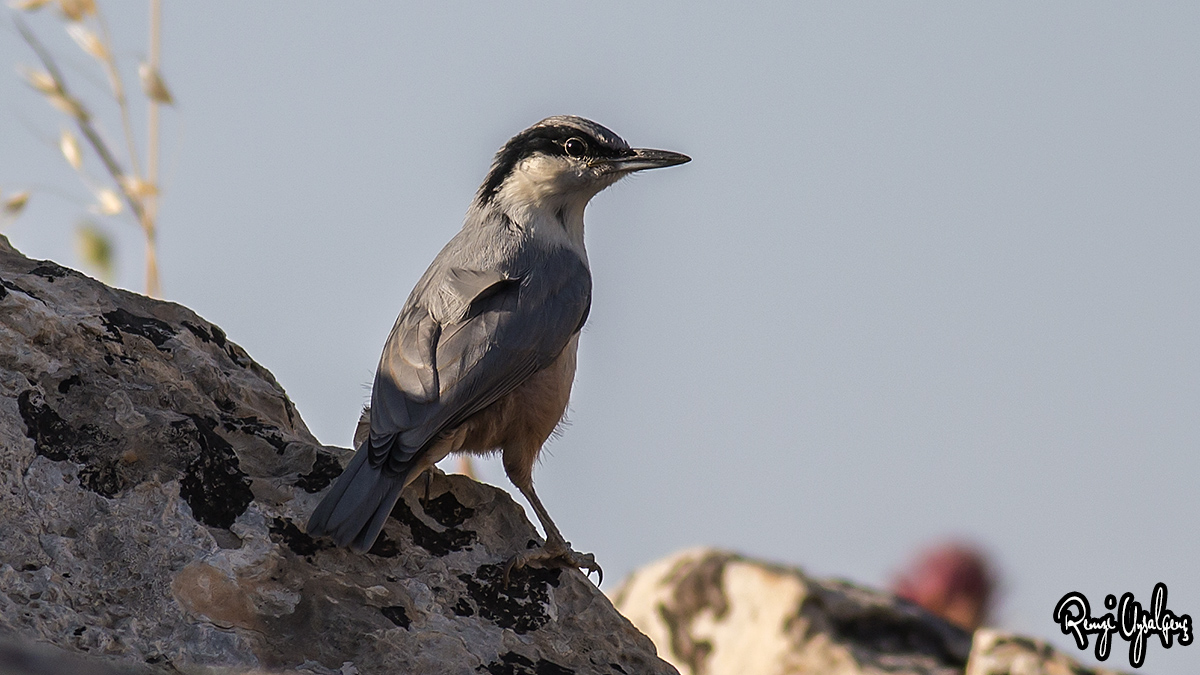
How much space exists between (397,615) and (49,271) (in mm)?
1386

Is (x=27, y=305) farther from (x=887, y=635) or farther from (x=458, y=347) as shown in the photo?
(x=887, y=635)

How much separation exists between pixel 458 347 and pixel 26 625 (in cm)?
168

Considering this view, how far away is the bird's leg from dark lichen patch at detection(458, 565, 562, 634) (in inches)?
0.9

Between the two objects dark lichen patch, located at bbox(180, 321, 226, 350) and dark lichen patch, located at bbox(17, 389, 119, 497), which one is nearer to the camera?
dark lichen patch, located at bbox(17, 389, 119, 497)

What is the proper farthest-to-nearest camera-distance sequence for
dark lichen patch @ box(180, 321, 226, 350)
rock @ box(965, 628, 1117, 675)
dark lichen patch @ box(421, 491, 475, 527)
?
1. rock @ box(965, 628, 1117, 675)
2. dark lichen patch @ box(180, 321, 226, 350)
3. dark lichen patch @ box(421, 491, 475, 527)

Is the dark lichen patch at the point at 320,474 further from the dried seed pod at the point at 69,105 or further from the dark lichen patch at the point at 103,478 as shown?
the dried seed pod at the point at 69,105

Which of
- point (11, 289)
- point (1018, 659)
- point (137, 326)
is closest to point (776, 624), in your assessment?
point (1018, 659)

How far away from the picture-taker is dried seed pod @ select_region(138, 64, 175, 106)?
4.71m

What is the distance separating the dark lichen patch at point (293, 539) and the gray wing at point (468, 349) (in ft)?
0.96

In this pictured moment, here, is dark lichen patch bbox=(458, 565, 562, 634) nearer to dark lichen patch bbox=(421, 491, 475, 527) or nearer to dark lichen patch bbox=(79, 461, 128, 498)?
dark lichen patch bbox=(421, 491, 475, 527)

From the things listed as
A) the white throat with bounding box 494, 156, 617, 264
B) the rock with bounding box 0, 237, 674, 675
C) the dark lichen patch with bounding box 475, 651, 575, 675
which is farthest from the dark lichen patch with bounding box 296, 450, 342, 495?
the white throat with bounding box 494, 156, 617, 264

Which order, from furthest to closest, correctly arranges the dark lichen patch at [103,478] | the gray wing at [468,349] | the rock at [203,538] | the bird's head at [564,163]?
the bird's head at [564,163]
the gray wing at [468,349]
the dark lichen patch at [103,478]
the rock at [203,538]

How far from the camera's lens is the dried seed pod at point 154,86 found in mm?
4710

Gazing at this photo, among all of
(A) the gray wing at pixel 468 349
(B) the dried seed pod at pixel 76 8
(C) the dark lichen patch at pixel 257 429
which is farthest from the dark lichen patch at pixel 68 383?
(B) the dried seed pod at pixel 76 8
